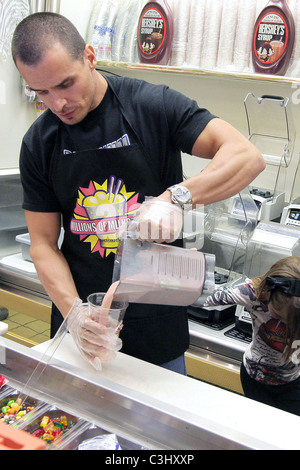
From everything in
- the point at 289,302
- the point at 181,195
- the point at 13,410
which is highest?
the point at 181,195

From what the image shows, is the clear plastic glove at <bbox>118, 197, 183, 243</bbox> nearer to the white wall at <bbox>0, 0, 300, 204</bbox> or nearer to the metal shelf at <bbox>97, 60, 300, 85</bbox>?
the metal shelf at <bbox>97, 60, 300, 85</bbox>

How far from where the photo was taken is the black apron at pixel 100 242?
1465 mm

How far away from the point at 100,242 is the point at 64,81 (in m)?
0.47

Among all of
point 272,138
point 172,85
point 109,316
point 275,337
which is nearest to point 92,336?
point 109,316

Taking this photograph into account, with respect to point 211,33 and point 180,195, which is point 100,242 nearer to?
point 180,195

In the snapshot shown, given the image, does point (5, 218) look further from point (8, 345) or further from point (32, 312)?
point (8, 345)

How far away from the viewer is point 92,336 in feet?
3.97

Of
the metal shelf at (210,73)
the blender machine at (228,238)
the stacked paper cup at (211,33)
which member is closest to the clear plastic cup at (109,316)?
the blender machine at (228,238)

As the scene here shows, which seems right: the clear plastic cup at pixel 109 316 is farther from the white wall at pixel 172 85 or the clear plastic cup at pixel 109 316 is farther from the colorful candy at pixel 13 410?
the white wall at pixel 172 85

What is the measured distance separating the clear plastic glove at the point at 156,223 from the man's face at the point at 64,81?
391 mm

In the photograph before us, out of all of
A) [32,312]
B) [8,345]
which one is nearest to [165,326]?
[8,345]

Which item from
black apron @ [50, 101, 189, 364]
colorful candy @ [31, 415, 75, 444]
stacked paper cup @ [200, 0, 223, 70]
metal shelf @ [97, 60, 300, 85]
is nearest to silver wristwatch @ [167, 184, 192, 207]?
black apron @ [50, 101, 189, 364]

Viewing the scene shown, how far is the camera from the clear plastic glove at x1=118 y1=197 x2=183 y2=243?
111cm

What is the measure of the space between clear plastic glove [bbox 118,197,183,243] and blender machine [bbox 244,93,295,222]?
4.55 ft
